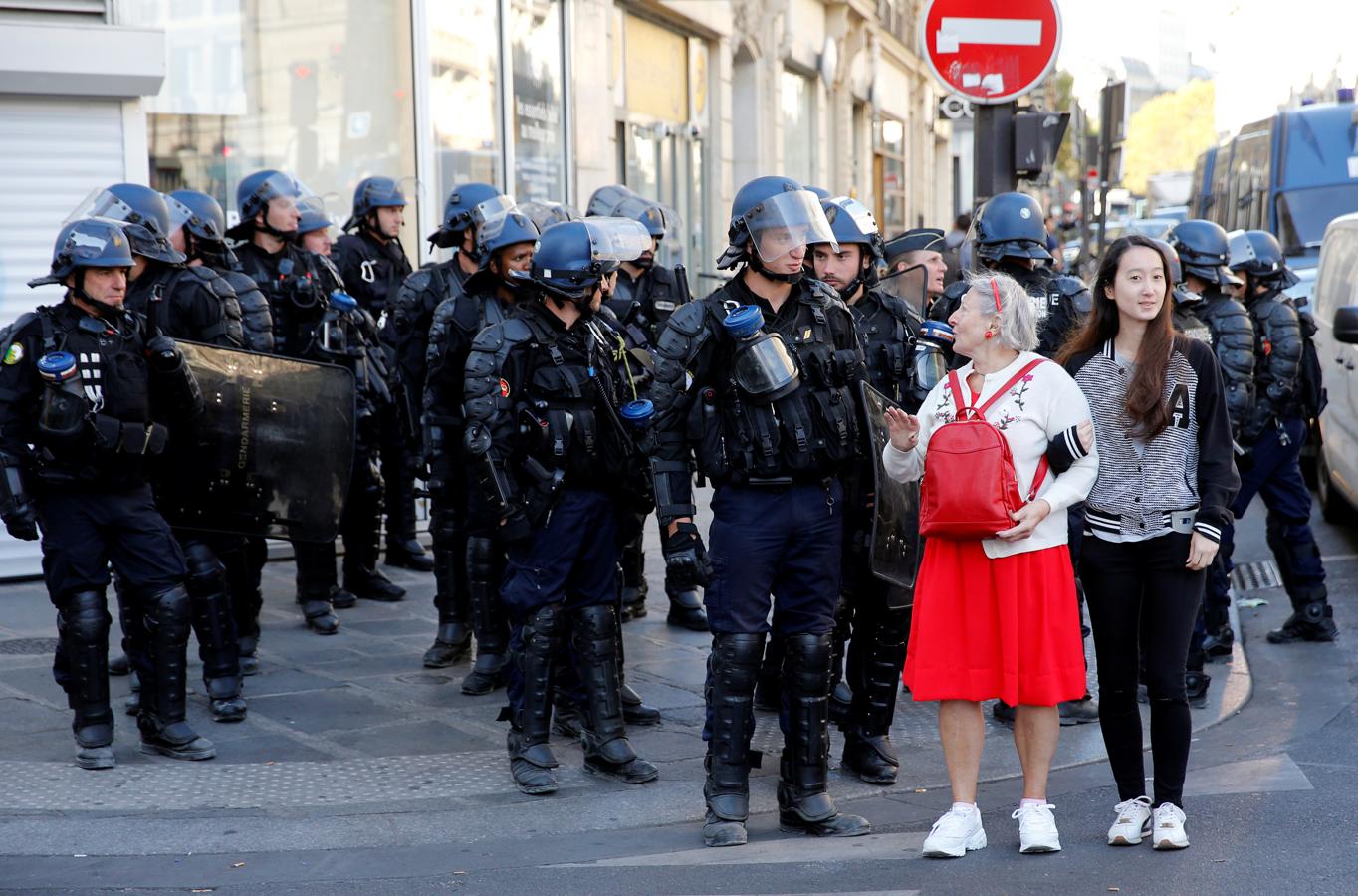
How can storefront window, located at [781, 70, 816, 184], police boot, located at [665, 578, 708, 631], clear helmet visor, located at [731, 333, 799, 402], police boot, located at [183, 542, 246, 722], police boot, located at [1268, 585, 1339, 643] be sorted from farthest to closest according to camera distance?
storefront window, located at [781, 70, 816, 184] < police boot, located at [665, 578, 708, 631] < police boot, located at [1268, 585, 1339, 643] < police boot, located at [183, 542, 246, 722] < clear helmet visor, located at [731, 333, 799, 402]

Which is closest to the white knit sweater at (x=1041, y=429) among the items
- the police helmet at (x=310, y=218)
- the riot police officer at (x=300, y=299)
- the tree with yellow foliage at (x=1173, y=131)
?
the riot police officer at (x=300, y=299)

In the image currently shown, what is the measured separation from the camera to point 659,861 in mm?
5051

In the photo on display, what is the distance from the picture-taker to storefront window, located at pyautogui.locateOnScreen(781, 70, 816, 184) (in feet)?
77.2

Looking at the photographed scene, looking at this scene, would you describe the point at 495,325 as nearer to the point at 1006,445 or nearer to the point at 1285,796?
the point at 1006,445

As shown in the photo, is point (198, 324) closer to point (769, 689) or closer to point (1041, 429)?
point (769, 689)

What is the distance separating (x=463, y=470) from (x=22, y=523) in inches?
86.1

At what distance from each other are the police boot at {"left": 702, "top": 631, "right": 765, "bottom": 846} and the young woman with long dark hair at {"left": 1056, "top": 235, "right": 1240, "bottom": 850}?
1.05 meters

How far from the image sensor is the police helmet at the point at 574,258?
5727 mm

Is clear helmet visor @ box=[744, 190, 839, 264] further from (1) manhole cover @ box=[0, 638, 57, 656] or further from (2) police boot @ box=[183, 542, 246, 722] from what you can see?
(1) manhole cover @ box=[0, 638, 57, 656]

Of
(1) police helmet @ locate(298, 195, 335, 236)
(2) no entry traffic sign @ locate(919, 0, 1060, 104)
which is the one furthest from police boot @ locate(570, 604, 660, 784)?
(2) no entry traffic sign @ locate(919, 0, 1060, 104)

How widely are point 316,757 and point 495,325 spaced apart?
1732 millimetres

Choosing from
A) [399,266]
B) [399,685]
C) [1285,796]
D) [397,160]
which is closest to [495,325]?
[399,685]

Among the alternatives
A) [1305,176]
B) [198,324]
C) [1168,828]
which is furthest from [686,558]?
[1305,176]

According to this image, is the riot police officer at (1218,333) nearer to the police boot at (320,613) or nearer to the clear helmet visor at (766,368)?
the clear helmet visor at (766,368)
